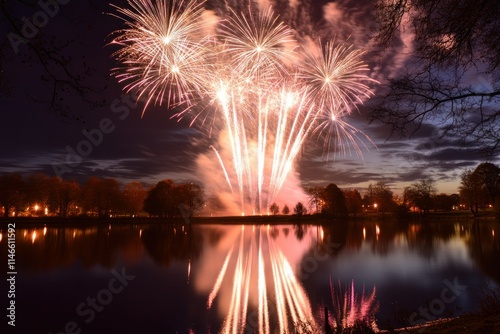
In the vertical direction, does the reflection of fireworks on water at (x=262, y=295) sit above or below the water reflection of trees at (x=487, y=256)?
below

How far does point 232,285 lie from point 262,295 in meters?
3.55

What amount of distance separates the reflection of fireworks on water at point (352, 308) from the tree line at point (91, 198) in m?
76.6

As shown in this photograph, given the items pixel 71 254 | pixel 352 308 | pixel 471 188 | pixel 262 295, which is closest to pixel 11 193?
pixel 71 254

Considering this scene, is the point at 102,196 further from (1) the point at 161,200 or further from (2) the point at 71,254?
(2) the point at 71,254

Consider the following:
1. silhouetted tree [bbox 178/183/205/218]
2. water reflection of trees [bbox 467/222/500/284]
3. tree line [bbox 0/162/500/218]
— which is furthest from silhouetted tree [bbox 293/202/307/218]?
water reflection of trees [bbox 467/222/500/284]

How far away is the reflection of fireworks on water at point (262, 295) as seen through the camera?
15500 millimetres

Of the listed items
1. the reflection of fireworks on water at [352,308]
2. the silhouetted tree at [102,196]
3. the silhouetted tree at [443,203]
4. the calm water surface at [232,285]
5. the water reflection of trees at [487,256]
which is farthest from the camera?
the silhouetted tree at [443,203]

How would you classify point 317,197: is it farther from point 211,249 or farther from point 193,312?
point 193,312

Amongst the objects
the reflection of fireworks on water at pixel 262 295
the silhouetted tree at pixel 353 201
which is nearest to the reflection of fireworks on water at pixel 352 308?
the reflection of fireworks on water at pixel 262 295

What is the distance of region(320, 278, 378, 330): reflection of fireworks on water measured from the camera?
14986mm

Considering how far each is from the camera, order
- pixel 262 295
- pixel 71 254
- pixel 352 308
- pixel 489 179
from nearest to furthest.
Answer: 1. pixel 352 308
2. pixel 262 295
3. pixel 71 254
4. pixel 489 179

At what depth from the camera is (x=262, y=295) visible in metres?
20.8

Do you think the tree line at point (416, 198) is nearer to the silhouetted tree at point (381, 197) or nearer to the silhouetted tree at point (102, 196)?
the silhouetted tree at point (381, 197)

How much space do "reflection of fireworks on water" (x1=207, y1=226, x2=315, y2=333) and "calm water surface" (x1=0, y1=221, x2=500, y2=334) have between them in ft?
0.20
